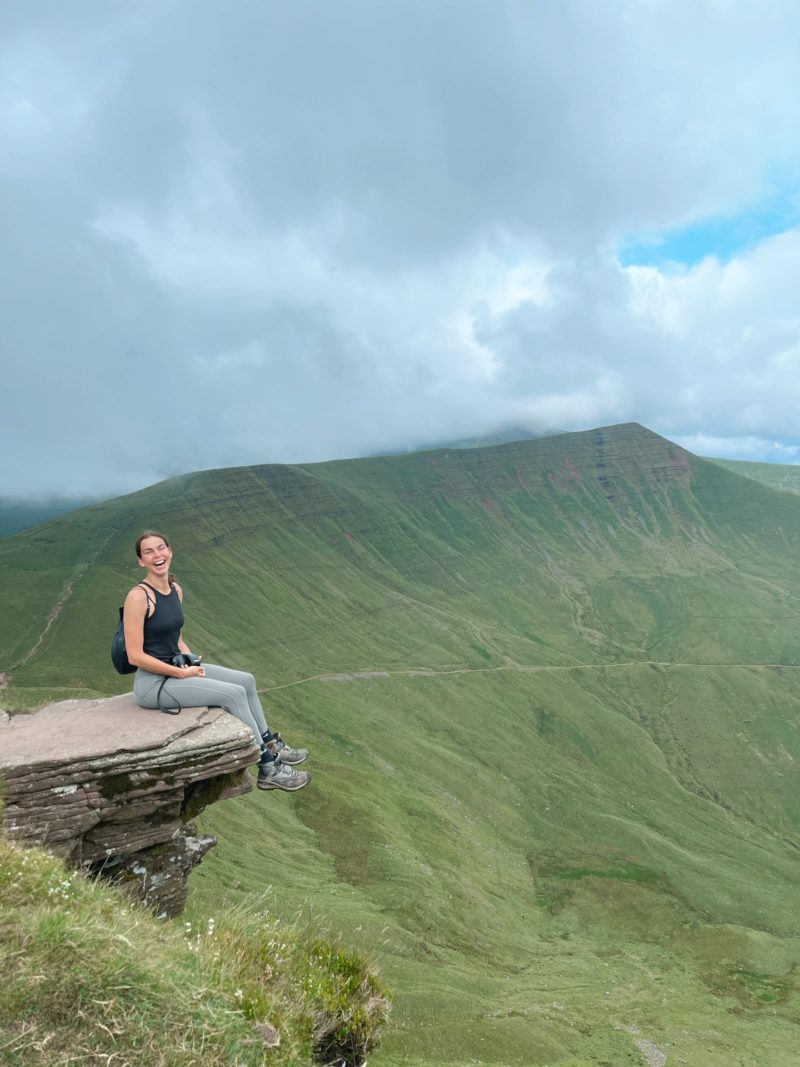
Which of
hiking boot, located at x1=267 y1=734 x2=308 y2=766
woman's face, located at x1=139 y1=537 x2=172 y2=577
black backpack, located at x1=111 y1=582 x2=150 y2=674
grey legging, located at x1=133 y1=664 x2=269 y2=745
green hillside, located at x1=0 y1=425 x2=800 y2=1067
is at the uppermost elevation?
woman's face, located at x1=139 y1=537 x2=172 y2=577

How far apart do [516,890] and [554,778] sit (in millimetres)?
59391

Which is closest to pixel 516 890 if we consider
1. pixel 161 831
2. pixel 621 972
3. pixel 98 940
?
pixel 621 972

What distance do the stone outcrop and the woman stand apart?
446 mm

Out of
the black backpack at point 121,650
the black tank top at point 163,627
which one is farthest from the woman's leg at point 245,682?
the black backpack at point 121,650

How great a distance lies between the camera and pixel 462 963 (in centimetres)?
5612

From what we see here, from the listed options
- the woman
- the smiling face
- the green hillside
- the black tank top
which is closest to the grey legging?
the woman

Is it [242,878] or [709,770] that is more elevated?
[242,878]

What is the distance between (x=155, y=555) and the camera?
14062mm

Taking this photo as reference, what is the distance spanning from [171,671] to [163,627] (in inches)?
43.0

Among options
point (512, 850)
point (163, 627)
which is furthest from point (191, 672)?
point (512, 850)

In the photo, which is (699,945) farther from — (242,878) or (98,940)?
(98,940)

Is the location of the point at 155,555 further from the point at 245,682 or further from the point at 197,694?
the point at 245,682

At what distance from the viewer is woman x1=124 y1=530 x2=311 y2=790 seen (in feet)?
45.3

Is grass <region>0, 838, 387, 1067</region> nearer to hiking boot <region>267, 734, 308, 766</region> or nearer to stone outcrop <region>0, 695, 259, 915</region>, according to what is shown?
stone outcrop <region>0, 695, 259, 915</region>
